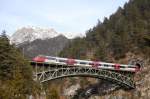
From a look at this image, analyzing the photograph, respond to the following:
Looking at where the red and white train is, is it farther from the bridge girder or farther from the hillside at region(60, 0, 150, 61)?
the hillside at region(60, 0, 150, 61)

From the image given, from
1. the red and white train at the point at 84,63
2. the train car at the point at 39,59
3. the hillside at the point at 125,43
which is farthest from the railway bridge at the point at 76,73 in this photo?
the hillside at the point at 125,43

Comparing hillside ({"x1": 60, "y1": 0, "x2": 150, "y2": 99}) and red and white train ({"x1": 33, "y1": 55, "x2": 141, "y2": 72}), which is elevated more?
hillside ({"x1": 60, "y1": 0, "x2": 150, "y2": 99})

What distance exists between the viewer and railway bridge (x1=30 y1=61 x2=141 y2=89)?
77.5 meters

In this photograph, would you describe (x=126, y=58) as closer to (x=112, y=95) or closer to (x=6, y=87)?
(x=112, y=95)

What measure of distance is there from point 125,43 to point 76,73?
112 ft

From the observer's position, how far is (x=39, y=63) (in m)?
78.2

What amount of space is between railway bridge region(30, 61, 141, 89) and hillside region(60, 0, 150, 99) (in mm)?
2994

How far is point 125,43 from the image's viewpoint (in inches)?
4466

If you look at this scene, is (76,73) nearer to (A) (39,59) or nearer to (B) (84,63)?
(B) (84,63)

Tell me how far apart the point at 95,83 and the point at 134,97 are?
66.0 feet

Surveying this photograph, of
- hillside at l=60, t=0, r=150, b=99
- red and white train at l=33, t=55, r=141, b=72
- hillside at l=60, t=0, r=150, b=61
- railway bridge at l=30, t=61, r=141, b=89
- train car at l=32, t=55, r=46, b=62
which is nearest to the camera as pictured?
train car at l=32, t=55, r=46, b=62

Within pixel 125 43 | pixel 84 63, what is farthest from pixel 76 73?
pixel 125 43

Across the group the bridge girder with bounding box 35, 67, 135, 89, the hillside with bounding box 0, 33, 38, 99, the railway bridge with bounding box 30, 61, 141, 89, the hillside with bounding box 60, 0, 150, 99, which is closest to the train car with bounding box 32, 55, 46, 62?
the railway bridge with bounding box 30, 61, 141, 89

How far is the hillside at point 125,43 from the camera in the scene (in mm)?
95875
